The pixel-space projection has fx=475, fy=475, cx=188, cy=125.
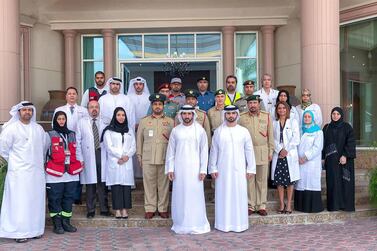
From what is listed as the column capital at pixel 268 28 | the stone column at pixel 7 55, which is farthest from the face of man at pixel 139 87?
the column capital at pixel 268 28

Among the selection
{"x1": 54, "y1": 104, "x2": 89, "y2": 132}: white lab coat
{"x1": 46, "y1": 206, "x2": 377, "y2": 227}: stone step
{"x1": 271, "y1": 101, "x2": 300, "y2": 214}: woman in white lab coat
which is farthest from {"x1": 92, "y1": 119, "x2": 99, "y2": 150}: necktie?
{"x1": 271, "y1": 101, "x2": 300, "y2": 214}: woman in white lab coat

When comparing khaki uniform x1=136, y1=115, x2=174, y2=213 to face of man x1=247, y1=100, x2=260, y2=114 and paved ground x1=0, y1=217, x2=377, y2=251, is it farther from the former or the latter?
face of man x1=247, y1=100, x2=260, y2=114

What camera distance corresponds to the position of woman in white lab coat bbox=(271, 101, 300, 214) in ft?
24.2

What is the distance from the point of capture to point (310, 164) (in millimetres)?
7504

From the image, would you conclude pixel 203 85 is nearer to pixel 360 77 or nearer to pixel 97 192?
pixel 97 192

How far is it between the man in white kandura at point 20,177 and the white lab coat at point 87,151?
2.63 feet

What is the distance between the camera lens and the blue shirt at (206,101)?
27.3ft

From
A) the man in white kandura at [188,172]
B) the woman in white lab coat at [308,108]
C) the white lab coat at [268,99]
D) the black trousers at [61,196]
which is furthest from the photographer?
the white lab coat at [268,99]

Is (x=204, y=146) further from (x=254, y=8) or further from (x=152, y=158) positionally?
(x=254, y=8)

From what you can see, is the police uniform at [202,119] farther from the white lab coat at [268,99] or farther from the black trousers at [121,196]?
the black trousers at [121,196]

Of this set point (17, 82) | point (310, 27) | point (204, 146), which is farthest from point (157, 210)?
point (310, 27)

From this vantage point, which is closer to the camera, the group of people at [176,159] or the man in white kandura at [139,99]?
the group of people at [176,159]

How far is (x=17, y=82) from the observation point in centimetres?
936

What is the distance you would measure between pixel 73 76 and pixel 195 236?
7.48 meters
